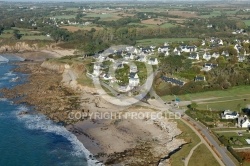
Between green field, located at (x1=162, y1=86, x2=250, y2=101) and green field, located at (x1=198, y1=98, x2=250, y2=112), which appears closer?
green field, located at (x1=198, y1=98, x2=250, y2=112)

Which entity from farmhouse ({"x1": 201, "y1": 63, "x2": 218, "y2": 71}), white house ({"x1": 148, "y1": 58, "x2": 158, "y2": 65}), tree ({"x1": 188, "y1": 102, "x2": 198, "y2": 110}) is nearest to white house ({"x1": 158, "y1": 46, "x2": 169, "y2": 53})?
white house ({"x1": 148, "y1": 58, "x2": 158, "y2": 65})

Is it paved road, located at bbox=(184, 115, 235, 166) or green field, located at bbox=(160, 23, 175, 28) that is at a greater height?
green field, located at bbox=(160, 23, 175, 28)

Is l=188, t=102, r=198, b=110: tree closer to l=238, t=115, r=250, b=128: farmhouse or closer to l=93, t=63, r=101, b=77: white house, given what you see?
l=238, t=115, r=250, b=128: farmhouse

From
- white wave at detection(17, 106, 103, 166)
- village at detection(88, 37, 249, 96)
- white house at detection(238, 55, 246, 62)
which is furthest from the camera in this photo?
white house at detection(238, 55, 246, 62)

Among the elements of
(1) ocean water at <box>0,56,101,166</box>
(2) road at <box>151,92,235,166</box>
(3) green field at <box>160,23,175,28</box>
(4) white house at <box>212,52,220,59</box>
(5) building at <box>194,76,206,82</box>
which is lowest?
(1) ocean water at <box>0,56,101,166</box>

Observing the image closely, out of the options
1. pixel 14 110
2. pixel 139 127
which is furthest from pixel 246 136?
pixel 14 110

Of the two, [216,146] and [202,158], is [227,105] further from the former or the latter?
[202,158]

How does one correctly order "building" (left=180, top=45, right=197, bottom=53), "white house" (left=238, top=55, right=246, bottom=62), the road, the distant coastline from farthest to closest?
"building" (left=180, top=45, right=197, bottom=53) < "white house" (left=238, top=55, right=246, bottom=62) < the distant coastline < the road
